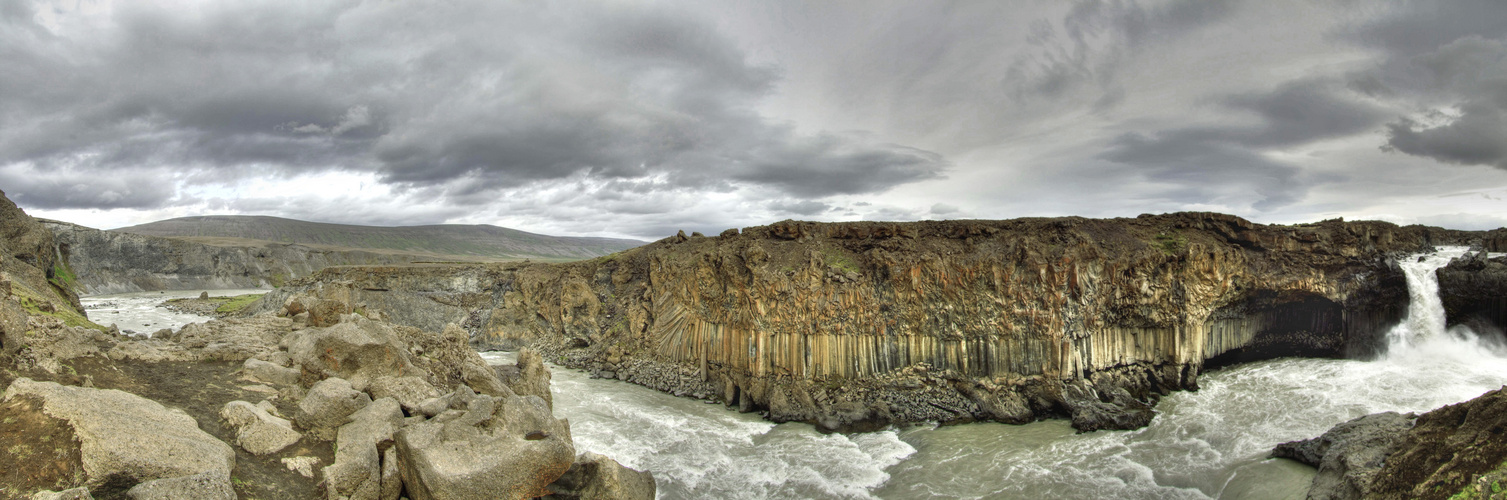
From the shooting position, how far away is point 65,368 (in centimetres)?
960

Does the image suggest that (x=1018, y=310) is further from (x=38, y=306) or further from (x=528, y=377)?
(x=38, y=306)

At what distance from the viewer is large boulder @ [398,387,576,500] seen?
30.6 feet

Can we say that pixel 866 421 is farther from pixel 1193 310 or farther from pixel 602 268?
pixel 602 268

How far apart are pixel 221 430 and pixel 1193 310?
33.4 m

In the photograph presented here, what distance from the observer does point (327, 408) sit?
10.6 metres

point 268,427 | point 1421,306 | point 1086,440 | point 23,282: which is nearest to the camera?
point 268,427

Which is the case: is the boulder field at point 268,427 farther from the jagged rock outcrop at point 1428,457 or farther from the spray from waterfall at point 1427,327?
the spray from waterfall at point 1427,327

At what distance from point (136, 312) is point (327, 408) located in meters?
66.9

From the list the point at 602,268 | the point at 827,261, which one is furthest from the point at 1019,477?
the point at 602,268

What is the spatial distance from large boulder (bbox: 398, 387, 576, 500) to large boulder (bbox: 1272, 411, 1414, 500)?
15422 mm

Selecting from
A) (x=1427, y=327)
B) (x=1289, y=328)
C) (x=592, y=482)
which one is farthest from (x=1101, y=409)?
(x=592, y=482)

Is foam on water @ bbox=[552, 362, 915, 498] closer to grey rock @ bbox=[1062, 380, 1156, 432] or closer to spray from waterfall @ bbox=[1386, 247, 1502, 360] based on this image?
grey rock @ bbox=[1062, 380, 1156, 432]

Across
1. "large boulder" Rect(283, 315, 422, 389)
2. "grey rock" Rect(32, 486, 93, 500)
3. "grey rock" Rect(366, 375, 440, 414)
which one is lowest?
"grey rock" Rect(366, 375, 440, 414)

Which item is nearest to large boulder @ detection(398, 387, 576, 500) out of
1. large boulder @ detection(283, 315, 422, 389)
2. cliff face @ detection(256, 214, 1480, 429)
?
large boulder @ detection(283, 315, 422, 389)
